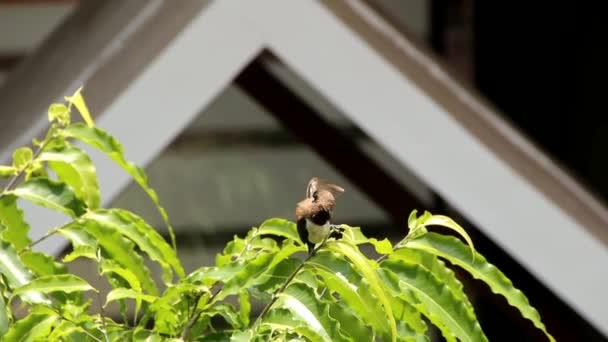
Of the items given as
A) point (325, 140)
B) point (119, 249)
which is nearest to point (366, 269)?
point (119, 249)

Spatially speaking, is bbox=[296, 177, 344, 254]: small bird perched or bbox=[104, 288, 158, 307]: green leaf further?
bbox=[104, 288, 158, 307]: green leaf

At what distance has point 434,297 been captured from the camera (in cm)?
111

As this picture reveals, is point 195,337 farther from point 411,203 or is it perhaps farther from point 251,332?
point 411,203

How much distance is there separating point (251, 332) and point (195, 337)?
11 cm

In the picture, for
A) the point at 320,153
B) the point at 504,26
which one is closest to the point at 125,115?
the point at 320,153

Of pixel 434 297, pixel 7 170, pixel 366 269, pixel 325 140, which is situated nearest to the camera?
pixel 366 269

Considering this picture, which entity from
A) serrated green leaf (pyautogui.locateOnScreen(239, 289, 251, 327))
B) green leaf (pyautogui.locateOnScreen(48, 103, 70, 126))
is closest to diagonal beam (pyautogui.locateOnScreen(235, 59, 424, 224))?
green leaf (pyautogui.locateOnScreen(48, 103, 70, 126))

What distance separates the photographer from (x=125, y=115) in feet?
7.23

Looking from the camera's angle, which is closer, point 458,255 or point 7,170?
point 458,255

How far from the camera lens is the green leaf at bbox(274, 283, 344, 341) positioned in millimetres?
1055

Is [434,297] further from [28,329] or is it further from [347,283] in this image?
[28,329]

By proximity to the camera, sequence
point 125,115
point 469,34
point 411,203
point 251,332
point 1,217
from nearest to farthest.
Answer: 1. point 251,332
2. point 1,217
3. point 125,115
4. point 411,203
5. point 469,34

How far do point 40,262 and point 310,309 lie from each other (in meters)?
0.29

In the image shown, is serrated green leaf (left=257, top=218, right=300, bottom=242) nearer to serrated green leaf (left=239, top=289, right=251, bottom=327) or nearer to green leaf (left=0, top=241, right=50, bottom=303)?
serrated green leaf (left=239, top=289, right=251, bottom=327)
